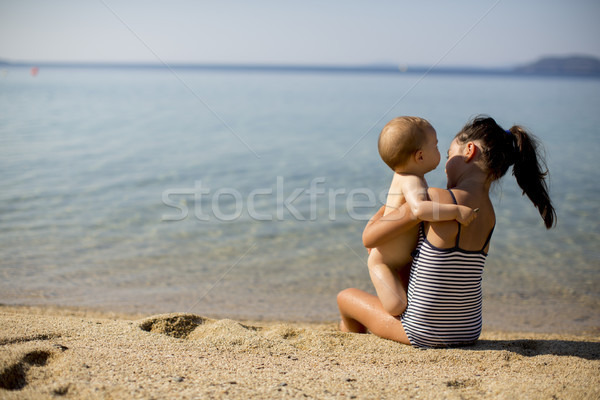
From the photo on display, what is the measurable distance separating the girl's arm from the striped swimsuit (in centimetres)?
16

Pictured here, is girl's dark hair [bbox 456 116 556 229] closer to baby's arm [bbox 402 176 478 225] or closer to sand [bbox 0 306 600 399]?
baby's arm [bbox 402 176 478 225]

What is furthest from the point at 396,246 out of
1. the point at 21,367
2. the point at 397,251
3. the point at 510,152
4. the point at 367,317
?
the point at 21,367

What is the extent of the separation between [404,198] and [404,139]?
1.15 ft

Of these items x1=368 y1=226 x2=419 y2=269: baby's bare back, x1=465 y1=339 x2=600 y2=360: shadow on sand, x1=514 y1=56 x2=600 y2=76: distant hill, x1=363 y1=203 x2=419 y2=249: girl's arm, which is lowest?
x1=465 y1=339 x2=600 y2=360: shadow on sand

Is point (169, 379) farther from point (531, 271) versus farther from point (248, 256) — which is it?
point (531, 271)

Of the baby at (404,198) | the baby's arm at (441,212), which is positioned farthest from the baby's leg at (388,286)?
the baby's arm at (441,212)

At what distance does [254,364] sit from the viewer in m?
2.63

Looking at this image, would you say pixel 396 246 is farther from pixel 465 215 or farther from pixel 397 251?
pixel 465 215

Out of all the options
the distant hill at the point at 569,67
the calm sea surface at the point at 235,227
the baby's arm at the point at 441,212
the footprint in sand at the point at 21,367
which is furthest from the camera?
the distant hill at the point at 569,67

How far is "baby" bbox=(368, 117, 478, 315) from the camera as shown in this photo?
263cm

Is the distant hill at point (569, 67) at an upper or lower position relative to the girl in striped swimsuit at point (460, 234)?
upper

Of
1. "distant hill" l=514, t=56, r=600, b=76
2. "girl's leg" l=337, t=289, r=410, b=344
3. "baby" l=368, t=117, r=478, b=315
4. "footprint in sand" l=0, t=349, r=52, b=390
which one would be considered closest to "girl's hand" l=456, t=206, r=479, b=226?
"baby" l=368, t=117, r=478, b=315

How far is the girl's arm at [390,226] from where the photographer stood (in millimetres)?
2758

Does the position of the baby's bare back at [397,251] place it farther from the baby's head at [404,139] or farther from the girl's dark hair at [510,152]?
the girl's dark hair at [510,152]
